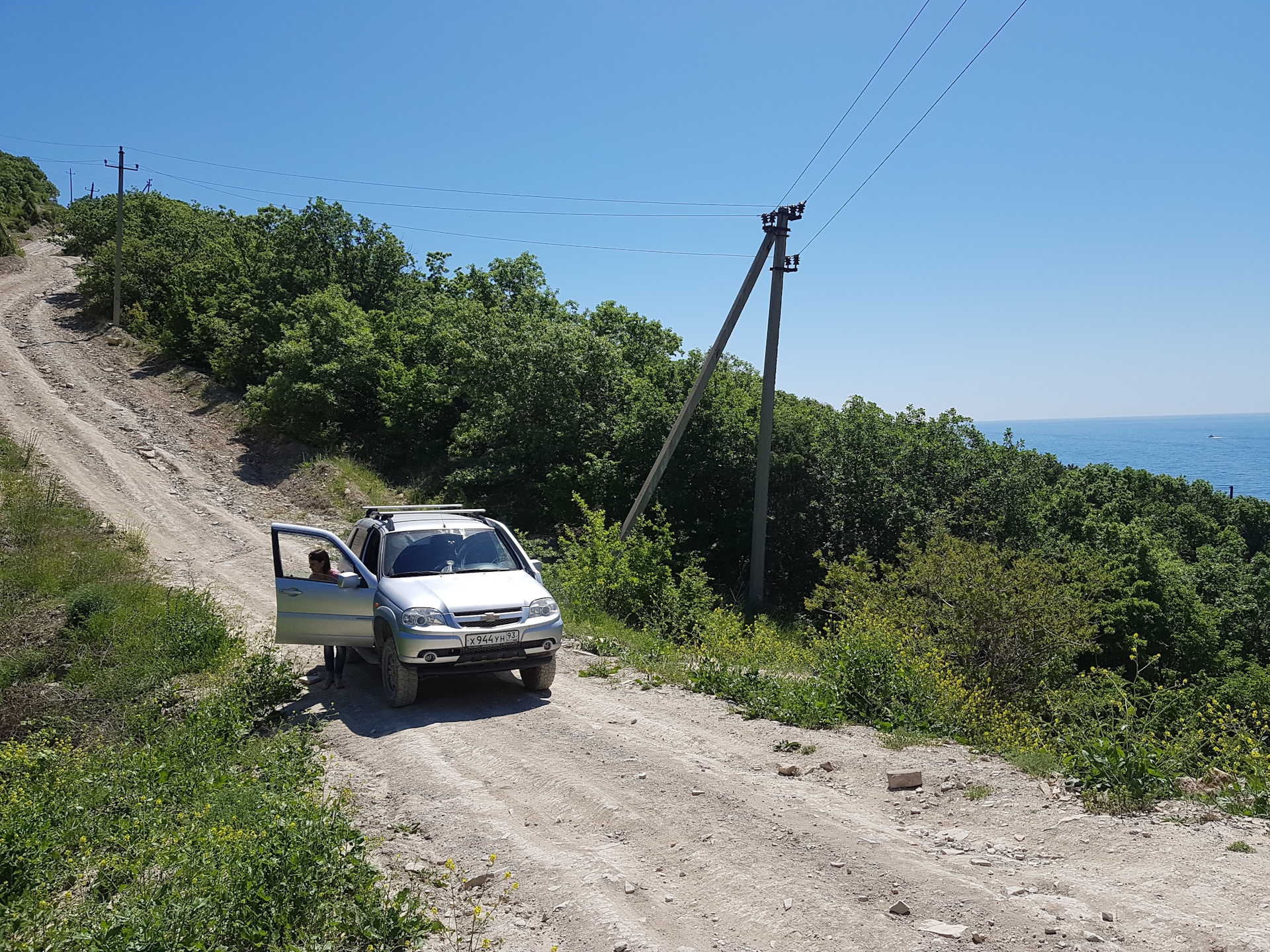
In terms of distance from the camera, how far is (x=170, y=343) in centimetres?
2892

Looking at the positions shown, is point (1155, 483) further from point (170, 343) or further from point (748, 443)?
point (170, 343)

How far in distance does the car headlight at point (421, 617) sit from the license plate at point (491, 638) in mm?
324

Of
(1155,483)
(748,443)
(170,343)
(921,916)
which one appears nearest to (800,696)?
(921,916)

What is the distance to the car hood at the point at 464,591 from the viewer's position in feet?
25.2

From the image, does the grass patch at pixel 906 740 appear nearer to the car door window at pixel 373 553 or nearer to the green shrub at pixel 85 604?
the car door window at pixel 373 553

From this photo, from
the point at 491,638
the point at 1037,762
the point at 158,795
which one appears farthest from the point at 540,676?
the point at 1037,762

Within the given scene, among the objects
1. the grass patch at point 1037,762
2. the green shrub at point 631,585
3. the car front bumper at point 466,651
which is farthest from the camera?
the green shrub at point 631,585

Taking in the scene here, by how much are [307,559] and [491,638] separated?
1016cm

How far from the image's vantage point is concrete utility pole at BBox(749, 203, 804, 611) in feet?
51.9

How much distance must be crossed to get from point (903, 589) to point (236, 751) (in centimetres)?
1014

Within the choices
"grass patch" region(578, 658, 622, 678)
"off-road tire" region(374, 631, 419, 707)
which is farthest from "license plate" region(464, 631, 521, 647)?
"grass patch" region(578, 658, 622, 678)

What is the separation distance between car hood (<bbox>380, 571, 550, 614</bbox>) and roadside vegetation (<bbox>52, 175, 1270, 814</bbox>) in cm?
224

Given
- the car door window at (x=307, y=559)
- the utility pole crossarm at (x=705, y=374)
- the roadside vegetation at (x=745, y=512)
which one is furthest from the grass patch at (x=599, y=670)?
the utility pole crossarm at (x=705, y=374)

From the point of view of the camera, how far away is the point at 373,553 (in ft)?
28.4
